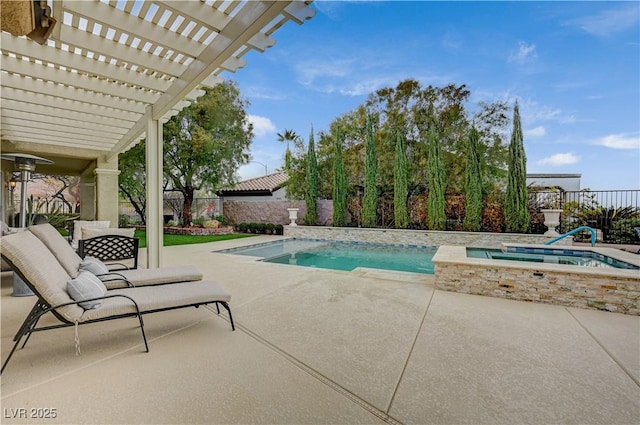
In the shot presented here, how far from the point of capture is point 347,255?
1028cm

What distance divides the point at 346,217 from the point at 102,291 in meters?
12.5

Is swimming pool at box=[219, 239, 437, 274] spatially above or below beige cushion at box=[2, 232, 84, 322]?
below

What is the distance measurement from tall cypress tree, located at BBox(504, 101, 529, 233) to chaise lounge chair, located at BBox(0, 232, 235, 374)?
1137 centimetres

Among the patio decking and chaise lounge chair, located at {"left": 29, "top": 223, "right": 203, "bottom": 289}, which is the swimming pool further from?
chaise lounge chair, located at {"left": 29, "top": 223, "right": 203, "bottom": 289}

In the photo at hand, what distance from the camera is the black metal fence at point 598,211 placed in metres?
9.77

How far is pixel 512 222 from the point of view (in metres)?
11.2

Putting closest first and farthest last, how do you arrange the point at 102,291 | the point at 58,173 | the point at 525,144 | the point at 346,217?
the point at 102,291 → the point at 525,144 → the point at 58,173 → the point at 346,217

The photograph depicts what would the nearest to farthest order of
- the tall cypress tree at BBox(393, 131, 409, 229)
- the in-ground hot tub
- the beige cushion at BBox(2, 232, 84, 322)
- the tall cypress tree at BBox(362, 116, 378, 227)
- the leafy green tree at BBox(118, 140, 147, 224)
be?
the beige cushion at BBox(2, 232, 84, 322) < the in-ground hot tub < the tall cypress tree at BBox(393, 131, 409, 229) < the leafy green tree at BBox(118, 140, 147, 224) < the tall cypress tree at BBox(362, 116, 378, 227)

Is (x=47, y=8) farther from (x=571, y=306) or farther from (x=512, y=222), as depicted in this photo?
(x=512, y=222)

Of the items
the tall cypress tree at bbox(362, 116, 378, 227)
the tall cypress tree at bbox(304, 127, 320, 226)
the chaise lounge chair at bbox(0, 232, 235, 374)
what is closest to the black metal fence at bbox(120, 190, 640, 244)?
the tall cypress tree at bbox(362, 116, 378, 227)

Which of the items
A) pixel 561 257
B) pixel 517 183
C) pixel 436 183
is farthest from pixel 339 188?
pixel 561 257

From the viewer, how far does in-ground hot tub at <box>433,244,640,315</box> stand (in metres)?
4.01

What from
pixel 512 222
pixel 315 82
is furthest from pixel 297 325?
pixel 315 82

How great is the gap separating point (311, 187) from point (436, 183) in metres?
5.84
